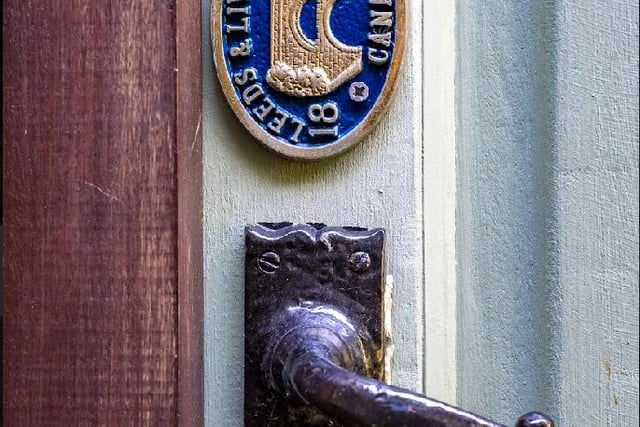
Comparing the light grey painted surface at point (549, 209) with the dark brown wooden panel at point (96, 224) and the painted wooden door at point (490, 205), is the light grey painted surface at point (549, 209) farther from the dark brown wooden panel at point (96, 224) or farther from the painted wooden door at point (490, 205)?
the dark brown wooden panel at point (96, 224)

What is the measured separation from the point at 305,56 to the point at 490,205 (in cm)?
20

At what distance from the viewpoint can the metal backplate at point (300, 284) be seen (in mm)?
484

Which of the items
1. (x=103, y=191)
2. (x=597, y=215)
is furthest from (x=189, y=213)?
(x=597, y=215)

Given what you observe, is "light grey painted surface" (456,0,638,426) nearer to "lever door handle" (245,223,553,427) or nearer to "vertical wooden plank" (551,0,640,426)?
"vertical wooden plank" (551,0,640,426)

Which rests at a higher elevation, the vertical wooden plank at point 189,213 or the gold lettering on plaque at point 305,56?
the gold lettering on plaque at point 305,56

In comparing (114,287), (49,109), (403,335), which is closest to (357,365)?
(403,335)

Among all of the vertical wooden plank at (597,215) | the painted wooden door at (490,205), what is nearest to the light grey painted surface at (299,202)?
the painted wooden door at (490,205)

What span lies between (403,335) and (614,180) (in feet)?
0.68

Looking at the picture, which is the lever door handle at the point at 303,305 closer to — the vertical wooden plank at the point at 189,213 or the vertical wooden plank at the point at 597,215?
the vertical wooden plank at the point at 189,213

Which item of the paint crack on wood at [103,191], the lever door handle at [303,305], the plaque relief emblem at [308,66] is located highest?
the plaque relief emblem at [308,66]

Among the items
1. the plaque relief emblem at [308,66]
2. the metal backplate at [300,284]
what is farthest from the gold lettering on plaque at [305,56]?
the metal backplate at [300,284]

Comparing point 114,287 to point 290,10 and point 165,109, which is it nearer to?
point 165,109

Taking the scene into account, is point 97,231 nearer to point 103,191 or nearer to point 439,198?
point 103,191

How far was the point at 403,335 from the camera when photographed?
1.60ft
